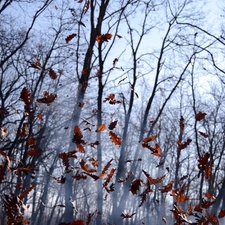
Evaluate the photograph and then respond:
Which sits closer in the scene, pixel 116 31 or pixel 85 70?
pixel 85 70

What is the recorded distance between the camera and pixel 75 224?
2234mm

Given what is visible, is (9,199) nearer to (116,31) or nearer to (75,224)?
(75,224)

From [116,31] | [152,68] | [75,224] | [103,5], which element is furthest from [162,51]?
[75,224]

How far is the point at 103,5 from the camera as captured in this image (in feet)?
21.2

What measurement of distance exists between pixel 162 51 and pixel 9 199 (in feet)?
31.5

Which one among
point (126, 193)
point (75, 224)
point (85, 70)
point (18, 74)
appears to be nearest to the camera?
point (75, 224)

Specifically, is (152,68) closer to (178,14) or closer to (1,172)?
(178,14)

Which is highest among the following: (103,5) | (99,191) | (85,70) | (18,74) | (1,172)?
(18,74)

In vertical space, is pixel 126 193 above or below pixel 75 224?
above

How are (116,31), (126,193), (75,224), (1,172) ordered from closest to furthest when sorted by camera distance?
(75,224) → (1,172) → (116,31) → (126,193)

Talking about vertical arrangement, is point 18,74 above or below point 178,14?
below

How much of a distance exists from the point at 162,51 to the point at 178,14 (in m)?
1.20

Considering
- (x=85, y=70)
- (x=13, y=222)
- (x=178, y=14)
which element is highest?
(x=178, y=14)

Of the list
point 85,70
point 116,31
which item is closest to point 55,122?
point 116,31
